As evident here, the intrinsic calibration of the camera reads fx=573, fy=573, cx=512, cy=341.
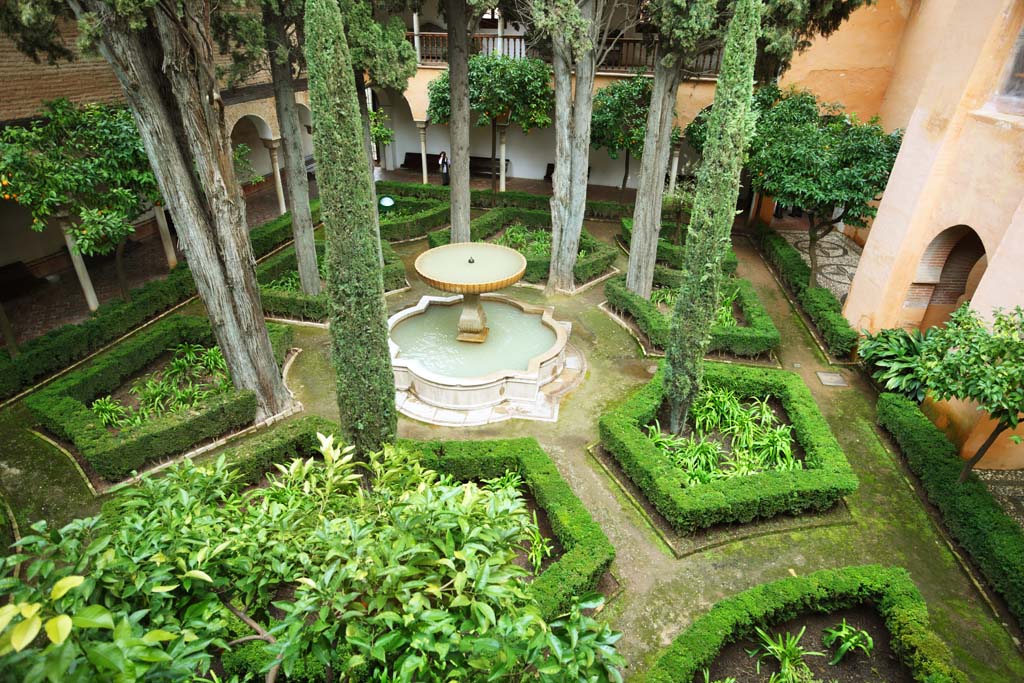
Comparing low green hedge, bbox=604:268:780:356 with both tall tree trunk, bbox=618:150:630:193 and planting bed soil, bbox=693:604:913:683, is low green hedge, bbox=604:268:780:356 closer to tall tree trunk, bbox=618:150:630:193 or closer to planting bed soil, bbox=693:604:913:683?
planting bed soil, bbox=693:604:913:683

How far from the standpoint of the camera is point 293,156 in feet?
40.4

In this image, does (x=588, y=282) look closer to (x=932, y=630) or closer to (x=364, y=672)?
(x=932, y=630)

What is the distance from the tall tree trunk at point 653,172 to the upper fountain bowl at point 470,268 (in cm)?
291

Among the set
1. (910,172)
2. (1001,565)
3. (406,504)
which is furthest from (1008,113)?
(406,504)

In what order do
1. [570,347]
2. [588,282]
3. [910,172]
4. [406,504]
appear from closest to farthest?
[406,504]
[910,172]
[570,347]
[588,282]

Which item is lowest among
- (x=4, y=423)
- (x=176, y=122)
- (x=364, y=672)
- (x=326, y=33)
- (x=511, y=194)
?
(x=4, y=423)

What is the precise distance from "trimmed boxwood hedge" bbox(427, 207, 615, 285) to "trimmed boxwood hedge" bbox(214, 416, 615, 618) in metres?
6.75

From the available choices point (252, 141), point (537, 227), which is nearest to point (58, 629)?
point (537, 227)

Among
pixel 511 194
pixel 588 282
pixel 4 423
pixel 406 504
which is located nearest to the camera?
pixel 406 504

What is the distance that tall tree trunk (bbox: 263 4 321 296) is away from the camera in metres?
11.2

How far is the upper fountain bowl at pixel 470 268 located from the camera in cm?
1082

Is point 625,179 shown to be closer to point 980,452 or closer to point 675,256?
point 675,256

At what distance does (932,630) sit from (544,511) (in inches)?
186

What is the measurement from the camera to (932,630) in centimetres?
655
